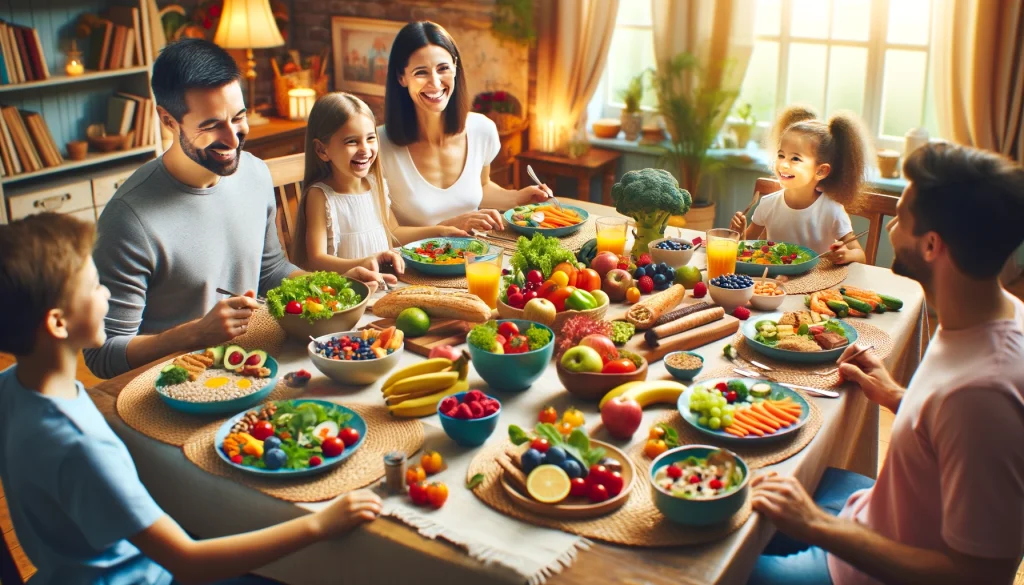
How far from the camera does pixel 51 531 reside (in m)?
1.44

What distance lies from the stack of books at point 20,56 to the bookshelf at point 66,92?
41mm

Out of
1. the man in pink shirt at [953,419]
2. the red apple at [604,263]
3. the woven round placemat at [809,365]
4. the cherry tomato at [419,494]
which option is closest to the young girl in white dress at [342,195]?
the red apple at [604,263]

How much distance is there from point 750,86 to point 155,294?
3502 mm

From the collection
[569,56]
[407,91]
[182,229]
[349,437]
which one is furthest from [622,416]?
[569,56]

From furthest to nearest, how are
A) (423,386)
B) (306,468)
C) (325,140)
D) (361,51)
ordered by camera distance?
(361,51) < (325,140) < (423,386) < (306,468)

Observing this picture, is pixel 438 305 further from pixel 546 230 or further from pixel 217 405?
pixel 546 230

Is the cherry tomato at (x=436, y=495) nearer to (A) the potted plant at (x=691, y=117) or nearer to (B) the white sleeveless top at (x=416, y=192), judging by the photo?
(B) the white sleeveless top at (x=416, y=192)

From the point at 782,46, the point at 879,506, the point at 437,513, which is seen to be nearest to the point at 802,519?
the point at 879,506

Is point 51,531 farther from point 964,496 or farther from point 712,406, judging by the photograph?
point 964,496

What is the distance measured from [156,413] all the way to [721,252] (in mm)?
1489

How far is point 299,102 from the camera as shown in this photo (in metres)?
5.35

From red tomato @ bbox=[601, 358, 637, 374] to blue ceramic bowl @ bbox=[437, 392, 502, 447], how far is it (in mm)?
284

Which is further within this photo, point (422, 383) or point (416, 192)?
point (416, 192)

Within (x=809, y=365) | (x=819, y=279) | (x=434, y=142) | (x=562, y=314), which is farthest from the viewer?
(x=434, y=142)
